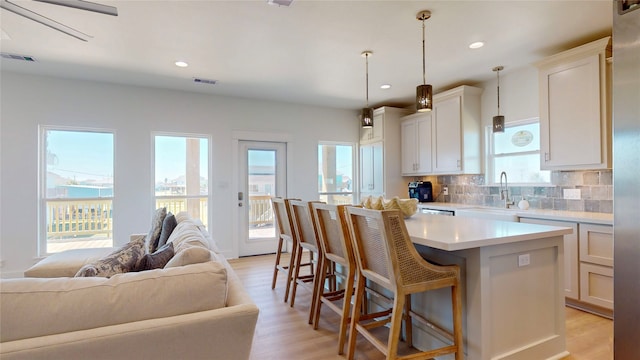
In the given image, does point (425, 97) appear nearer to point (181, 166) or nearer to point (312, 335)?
point (312, 335)

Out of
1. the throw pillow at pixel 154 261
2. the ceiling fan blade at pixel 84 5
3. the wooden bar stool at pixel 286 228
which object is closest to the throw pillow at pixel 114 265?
the throw pillow at pixel 154 261

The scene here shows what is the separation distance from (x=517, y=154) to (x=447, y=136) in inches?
36.1

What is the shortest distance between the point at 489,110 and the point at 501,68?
0.66 metres

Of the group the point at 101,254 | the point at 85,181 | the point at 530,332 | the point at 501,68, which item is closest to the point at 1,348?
the point at 101,254

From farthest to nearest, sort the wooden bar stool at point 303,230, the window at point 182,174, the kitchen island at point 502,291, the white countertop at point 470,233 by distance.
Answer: the window at point 182,174 < the wooden bar stool at point 303,230 < the kitchen island at point 502,291 < the white countertop at point 470,233

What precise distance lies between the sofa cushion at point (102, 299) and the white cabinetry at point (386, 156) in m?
4.35

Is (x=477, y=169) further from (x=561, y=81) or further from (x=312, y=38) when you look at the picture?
(x=312, y=38)

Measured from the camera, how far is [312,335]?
2.52 meters

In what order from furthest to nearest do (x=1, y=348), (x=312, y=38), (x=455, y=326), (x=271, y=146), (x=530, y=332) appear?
(x=271, y=146)
(x=312, y=38)
(x=530, y=332)
(x=455, y=326)
(x=1, y=348)

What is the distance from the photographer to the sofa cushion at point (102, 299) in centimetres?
108

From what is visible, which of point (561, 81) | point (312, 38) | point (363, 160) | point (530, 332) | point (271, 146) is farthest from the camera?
point (363, 160)

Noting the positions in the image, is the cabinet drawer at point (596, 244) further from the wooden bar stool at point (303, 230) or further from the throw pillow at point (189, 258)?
the throw pillow at point (189, 258)

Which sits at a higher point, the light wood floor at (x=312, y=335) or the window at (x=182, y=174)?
the window at (x=182, y=174)

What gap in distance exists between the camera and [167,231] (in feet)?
9.00
